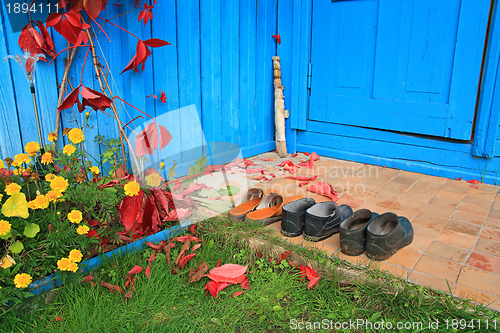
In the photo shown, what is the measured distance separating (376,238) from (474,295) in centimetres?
45

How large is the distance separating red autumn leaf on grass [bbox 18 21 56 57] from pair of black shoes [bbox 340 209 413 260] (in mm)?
1956

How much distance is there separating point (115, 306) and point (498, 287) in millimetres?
1681

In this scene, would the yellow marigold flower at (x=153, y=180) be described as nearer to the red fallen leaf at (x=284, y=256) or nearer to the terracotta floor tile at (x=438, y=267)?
the red fallen leaf at (x=284, y=256)

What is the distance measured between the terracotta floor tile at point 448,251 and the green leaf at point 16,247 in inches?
75.1

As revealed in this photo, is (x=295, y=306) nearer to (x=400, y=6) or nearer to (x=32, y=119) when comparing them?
(x=32, y=119)

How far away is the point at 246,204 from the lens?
8.29 feet

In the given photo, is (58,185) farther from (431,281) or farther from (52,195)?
(431,281)

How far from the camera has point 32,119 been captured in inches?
91.4

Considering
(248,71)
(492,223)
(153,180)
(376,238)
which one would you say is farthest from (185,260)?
(248,71)

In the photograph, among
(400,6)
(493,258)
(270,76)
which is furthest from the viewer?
(270,76)

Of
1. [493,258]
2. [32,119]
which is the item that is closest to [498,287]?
[493,258]

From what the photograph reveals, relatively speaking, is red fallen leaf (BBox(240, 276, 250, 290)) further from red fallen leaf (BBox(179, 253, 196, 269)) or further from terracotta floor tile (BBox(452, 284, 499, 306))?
terracotta floor tile (BBox(452, 284, 499, 306))

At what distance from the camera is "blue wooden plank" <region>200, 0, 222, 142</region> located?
308cm

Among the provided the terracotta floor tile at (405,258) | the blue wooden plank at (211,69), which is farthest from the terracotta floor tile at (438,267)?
the blue wooden plank at (211,69)
